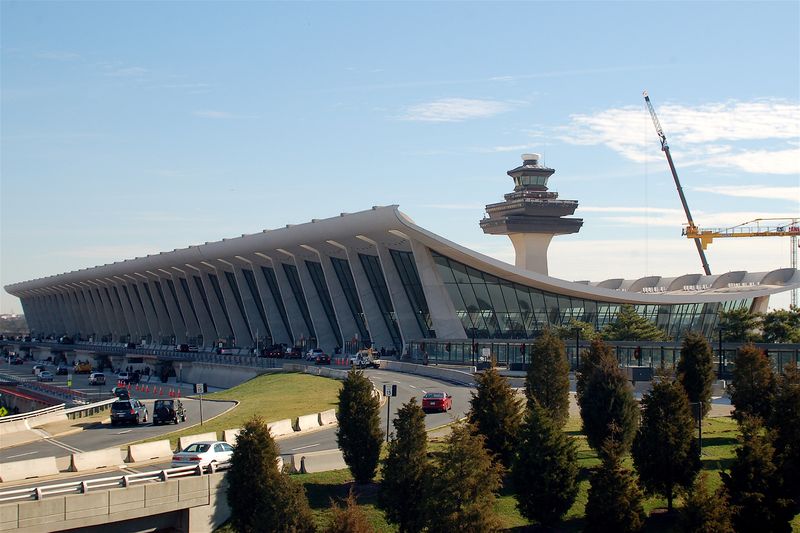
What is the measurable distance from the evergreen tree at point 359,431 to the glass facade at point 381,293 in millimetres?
52998

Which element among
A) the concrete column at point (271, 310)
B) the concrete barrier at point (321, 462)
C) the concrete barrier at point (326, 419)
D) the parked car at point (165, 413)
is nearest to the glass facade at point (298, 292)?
the concrete column at point (271, 310)

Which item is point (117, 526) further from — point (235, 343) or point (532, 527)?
point (235, 343)

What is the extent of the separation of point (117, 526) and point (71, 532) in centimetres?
110

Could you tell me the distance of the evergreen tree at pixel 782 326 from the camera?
64.6 meters

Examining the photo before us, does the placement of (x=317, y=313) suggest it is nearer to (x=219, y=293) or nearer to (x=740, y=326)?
(x=219, y=293)

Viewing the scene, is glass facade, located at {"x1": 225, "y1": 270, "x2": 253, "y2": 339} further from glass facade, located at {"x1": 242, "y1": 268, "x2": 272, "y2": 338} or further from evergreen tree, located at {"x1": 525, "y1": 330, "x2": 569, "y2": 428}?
evergreen tree, located at {"x1": 525, "y1": 330, "x2": 569, "y2": 428}

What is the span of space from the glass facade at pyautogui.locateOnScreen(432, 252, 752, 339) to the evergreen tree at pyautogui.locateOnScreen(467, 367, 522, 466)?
155ft

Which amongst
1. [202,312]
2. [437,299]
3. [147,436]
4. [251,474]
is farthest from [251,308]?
[251,474]

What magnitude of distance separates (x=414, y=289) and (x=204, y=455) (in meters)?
52.3

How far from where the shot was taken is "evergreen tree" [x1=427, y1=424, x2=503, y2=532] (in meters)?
21.6

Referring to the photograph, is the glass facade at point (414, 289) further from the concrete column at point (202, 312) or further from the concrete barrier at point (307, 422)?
the concrete column at point (202, 312)

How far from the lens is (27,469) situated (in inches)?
1075

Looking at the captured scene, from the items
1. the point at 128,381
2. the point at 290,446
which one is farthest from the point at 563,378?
the point at 128,381

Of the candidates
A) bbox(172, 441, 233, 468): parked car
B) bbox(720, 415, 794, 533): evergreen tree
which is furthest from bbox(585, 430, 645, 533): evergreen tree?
bbox(172, 441, 233, 468): parked car
